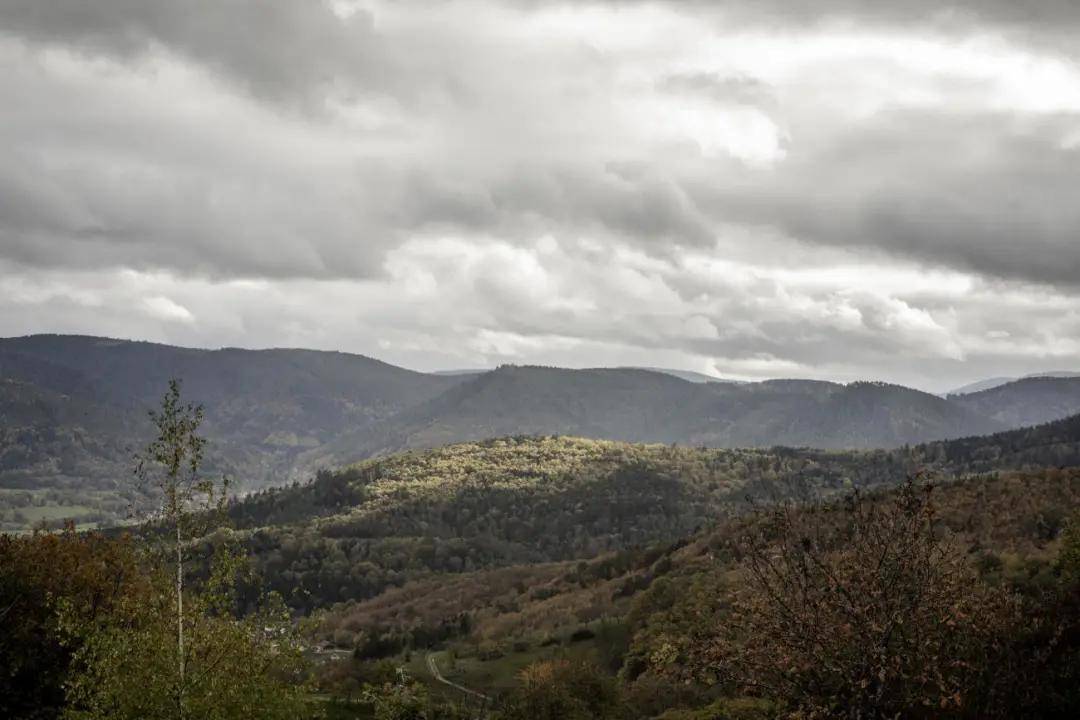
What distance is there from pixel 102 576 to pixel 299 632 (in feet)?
87.7

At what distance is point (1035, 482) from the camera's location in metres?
82.0

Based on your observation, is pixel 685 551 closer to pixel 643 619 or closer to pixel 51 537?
pixel 643 619

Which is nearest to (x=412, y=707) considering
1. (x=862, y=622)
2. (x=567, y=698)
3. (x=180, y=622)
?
(x=567, y=698)

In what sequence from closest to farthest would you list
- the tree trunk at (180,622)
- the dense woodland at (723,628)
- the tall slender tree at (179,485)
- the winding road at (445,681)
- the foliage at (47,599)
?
the dense woodland at (723,628) < the tree trunk at (180,622) < the tall slender tree at (179,485) < the foliage at (47,599) < the winding road at (445,681)

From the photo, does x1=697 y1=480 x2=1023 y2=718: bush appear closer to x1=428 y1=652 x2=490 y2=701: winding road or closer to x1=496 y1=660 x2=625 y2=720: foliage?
x1=496 y1=660 x2=625 y2=720: foliage

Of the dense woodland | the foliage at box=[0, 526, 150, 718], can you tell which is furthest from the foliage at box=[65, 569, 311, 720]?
the foliage at box=[0, 526, 150, 718]

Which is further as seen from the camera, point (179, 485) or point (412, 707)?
point (412, 707)

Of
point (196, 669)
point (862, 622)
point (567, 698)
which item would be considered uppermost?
point (862, 622)

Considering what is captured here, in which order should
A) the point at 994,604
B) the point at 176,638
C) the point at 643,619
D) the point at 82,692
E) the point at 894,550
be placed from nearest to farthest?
the point at 894,550
the point at 994,604
the point at 82,692
the point at 176,638
the point at 643,619

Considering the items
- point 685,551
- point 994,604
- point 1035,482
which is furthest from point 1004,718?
point 685,551

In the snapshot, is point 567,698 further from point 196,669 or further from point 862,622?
point 862,622

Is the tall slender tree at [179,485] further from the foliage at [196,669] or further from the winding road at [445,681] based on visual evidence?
the winding road at [445,681]

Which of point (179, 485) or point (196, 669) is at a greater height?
point (179, 485)

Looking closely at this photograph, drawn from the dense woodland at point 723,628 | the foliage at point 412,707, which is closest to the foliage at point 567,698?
the dense woodland at point 723,628
